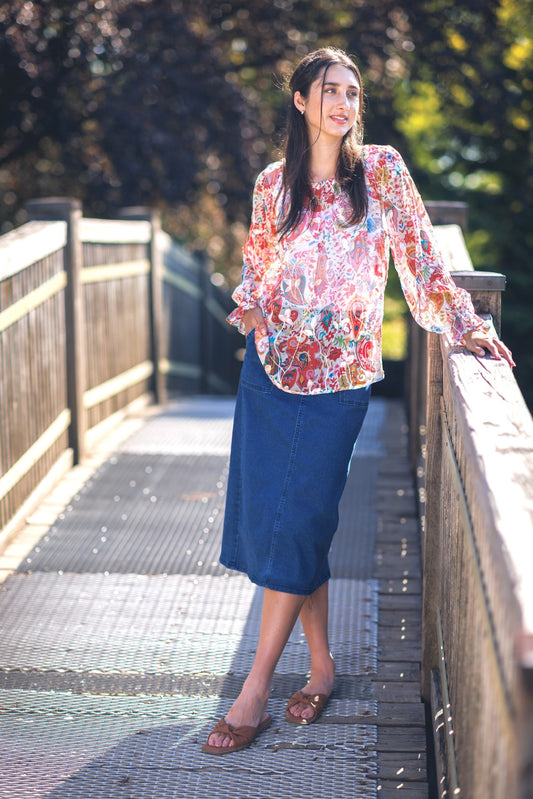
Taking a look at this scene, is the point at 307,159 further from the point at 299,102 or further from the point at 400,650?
the point at 400,650


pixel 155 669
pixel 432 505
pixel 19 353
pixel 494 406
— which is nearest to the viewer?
pixel 494 406

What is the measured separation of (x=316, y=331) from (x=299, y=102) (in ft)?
2.18

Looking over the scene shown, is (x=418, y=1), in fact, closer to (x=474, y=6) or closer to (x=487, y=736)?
(x=474, y=6)

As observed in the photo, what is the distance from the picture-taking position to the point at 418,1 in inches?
404

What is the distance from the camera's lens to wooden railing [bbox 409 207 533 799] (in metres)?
1.28

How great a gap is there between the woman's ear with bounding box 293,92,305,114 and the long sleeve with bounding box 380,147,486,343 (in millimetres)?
273

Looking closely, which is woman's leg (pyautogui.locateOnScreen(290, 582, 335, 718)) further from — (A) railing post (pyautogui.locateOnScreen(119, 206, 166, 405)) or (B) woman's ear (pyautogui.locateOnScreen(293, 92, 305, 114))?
(A) railing post (pyautogui.locateOnScreen(119, 206, 166, 405))

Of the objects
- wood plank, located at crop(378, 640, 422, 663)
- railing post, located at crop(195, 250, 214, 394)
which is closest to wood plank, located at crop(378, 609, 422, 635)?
wood plank, located at crop(378, 640, 422, 663)

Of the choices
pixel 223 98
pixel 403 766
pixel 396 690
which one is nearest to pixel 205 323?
pixel 223 98

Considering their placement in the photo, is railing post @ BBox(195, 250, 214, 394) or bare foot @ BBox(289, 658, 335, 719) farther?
railing post @ BBox(195, 250, 214, 394)

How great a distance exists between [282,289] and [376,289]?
0.84 ft

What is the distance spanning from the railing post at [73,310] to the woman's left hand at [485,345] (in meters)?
3.09

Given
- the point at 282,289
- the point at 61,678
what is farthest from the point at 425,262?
the point at 61,678

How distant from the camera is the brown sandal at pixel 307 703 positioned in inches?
112
